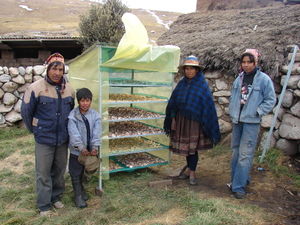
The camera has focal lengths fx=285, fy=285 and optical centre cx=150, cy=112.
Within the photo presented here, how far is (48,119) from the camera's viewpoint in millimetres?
3055

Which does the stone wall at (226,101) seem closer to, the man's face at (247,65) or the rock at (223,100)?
the rock at (223,100)

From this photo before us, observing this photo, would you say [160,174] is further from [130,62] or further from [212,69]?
[212,69]

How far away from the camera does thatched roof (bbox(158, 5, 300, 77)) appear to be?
488 cm

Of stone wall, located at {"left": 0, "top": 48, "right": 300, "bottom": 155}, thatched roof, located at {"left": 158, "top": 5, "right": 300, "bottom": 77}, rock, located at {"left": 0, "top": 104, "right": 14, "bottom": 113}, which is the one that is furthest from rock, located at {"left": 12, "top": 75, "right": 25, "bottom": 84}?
thatched roof, located at {"left": 158, "top": 5, "right": 300, "bottom": 77}

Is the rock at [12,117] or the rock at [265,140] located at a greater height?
the rock at [265,140]

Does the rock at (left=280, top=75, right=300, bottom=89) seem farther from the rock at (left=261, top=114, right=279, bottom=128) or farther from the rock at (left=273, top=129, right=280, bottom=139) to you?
the rock at (left=273, top=129, right=280, bottom=139)

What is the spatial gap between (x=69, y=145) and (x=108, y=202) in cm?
83

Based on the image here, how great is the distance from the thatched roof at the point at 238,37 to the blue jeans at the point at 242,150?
1.63 metres

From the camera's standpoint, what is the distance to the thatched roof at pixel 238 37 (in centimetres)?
488

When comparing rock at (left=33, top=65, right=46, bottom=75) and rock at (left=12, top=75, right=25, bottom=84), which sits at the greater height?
rock at (left=33, top=65, right=46, bottom=75)

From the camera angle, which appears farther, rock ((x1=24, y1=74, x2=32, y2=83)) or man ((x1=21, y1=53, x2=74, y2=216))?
rock ((x1=24, y1=74, x2=32, y2=83))

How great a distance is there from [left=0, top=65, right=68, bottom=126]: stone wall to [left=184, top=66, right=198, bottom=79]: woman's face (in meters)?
4.94

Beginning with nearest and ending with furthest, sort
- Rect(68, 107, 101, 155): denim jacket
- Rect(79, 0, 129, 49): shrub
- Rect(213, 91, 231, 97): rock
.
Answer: Rect(68, 107, 101, 155): denim jacket, Rect(213, 91, 231, 97): rock, Rect(79, 0, 129, 49): shrub

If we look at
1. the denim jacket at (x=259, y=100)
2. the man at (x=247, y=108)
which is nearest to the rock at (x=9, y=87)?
the man at (x=247, y=108)
